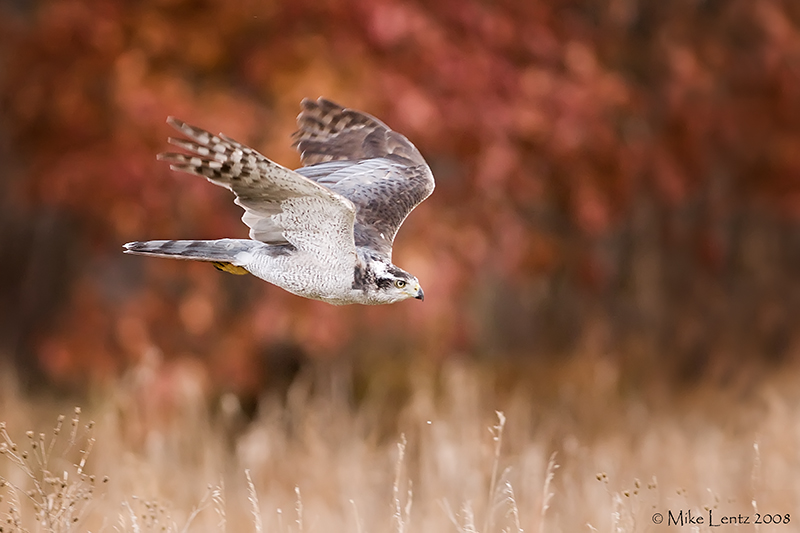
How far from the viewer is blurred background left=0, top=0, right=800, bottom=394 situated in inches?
233

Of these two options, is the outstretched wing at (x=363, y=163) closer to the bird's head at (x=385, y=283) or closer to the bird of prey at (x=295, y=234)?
the bird of prey at (x=295, y=234)

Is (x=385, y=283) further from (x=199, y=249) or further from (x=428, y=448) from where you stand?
(x=428, y=448)

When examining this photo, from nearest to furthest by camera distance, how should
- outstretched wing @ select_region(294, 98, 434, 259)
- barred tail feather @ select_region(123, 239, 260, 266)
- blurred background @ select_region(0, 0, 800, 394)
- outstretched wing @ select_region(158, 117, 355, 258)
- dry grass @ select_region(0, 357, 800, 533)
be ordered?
outstretched wing @ select_region(158, 117, 355, 258), barred tail feather @ select_region(123, 239, 260, 266), outstretched wing @ select_region(294, 98, 434, 259), dry grass @ select_region(0, 357, 800, 533), blurred background @ select_region(0, 0, 800, 394)

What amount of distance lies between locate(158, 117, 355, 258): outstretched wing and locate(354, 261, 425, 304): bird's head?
0.12 metres

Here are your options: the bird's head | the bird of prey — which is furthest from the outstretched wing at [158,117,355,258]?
Answer: the bird's head

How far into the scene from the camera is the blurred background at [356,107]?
592 centimetres

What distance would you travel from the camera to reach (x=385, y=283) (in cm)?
386

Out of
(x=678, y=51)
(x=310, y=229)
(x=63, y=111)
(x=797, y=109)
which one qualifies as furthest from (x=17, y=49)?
(x=797, y=109)

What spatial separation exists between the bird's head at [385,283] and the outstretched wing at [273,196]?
0.12 meters

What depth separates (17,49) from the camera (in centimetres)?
608

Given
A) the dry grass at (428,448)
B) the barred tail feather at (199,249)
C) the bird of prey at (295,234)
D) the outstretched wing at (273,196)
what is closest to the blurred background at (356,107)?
the dry grass at (428,448)

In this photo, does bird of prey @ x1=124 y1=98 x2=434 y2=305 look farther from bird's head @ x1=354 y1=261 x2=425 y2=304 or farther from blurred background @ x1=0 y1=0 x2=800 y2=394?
blurred background @ x1=0 y1=0 x2=800 y2=394

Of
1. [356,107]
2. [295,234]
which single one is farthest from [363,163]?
[295,234]

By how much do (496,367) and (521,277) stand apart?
1337 mm
